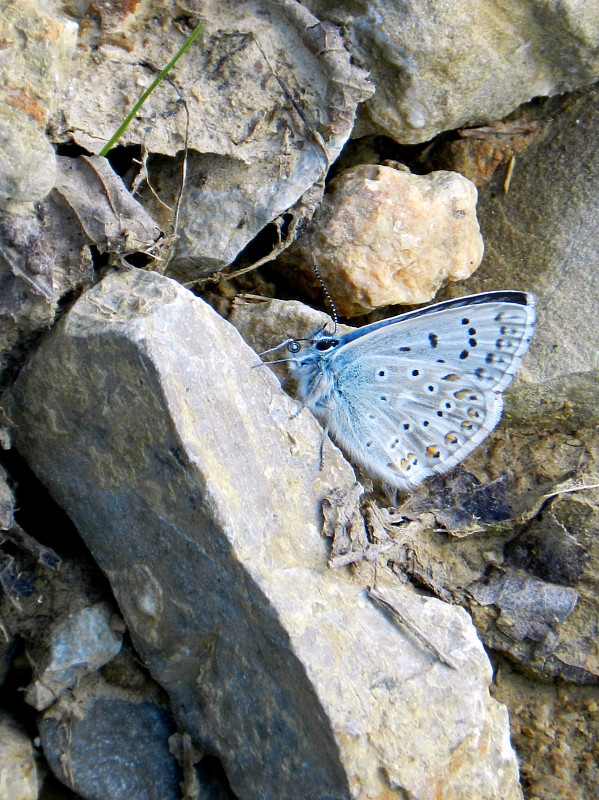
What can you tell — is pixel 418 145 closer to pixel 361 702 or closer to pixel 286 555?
pixel 286 555

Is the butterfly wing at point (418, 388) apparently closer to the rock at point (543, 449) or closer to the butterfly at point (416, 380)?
the butterfly at point (416, 380)

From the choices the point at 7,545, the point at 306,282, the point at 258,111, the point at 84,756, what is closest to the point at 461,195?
the point at 306,282

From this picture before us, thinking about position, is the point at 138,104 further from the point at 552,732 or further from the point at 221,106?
the point at 552,732

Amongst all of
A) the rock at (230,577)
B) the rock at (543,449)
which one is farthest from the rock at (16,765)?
the rock at (543,449)

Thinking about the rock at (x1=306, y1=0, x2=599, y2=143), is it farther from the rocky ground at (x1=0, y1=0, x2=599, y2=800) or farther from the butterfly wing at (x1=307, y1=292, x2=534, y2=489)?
the butterfly wing at (x1=307, y1=292, x2=534, y2=489)

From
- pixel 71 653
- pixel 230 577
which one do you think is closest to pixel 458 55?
pixel 230 577

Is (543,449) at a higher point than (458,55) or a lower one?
lower

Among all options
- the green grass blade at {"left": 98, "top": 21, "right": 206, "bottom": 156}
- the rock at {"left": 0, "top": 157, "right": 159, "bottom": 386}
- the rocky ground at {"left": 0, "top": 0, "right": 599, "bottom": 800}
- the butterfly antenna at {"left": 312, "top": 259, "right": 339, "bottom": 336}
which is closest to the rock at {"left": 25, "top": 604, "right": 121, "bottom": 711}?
the rocky ground at {"left": 0, "top": 0, "right": 599, "bottom": 800}
